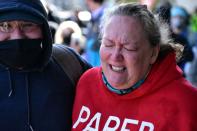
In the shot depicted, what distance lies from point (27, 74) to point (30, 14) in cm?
33

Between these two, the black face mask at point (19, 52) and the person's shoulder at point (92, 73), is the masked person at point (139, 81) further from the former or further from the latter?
the black face mask at point (19, 52)

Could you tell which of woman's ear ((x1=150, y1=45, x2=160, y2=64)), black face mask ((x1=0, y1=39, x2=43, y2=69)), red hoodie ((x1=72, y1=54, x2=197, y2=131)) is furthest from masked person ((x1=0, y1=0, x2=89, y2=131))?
woman's ear ((x1=150, y1=45, x2=160, y2=64))

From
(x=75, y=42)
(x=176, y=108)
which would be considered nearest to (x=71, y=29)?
(x=75, y=42)

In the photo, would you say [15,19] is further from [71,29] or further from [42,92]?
[71,29]

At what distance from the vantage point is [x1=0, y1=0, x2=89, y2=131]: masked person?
2.53 meters

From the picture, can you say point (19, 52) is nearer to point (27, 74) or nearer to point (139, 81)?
point (27, 74)

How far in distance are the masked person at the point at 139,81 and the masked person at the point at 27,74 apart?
0.22 m

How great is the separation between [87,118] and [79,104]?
4.1 inches

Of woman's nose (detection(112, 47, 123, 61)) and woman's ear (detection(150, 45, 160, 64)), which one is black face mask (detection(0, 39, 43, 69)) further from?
woman's ear (detection(150, 45, 160, 64))

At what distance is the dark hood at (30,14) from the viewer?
249 centimetres

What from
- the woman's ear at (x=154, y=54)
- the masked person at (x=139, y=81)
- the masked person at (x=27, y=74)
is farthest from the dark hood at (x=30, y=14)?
the woman's ear at (x=154, y=54)

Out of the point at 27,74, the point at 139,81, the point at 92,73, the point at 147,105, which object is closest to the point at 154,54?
the point at 139,81

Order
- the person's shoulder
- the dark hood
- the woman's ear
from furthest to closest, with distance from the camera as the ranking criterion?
the person's shoulder
the woman's ear
the dark hood

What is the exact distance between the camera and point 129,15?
2.57m
